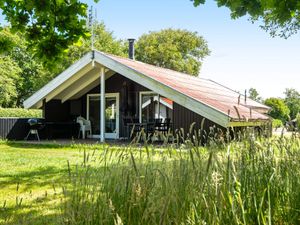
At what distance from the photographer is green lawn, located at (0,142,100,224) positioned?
12.5ft

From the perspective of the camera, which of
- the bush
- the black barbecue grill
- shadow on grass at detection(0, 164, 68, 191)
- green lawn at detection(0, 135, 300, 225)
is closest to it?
green lawn at detection(0, 135, 300, 225)

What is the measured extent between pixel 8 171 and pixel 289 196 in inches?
246

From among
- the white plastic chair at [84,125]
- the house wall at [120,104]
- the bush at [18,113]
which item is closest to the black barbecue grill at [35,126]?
the house wall at [120,104]

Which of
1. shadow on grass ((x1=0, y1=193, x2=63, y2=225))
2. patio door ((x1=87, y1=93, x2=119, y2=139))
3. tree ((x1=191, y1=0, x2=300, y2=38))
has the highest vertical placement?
tree ((x1=191, y1=0, x2=300, y2=38))

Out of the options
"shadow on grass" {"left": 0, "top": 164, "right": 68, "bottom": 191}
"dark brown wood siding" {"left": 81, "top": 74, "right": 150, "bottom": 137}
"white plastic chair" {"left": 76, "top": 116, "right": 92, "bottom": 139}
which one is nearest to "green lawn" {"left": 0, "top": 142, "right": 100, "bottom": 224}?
"shadow on grass" {"left": 0, "top": 164, "right": 68, "bottom": 191}

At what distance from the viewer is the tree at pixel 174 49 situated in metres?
41.8

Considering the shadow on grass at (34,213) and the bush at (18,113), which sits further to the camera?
the bush at (18,113)

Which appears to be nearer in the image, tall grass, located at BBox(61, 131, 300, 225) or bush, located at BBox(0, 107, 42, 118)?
tall grass, located at BBox(61, 131, 300, 225)

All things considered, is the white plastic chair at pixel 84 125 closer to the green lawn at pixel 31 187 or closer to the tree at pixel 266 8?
the green lawn at pixel 31 187

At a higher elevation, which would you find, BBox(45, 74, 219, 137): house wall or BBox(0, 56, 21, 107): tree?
BBox(0, 56, 21, 107): tree

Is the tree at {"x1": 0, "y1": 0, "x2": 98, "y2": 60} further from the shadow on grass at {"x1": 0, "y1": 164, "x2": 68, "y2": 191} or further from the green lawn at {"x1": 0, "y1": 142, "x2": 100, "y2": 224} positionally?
the shadow on grass at {"x1": 0, "y1": 164, "x2": 68, "y2": 191}

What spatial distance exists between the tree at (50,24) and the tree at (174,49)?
36.6 m

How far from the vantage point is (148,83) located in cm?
1285

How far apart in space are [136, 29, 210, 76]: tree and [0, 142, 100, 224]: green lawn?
33510 millimetres
